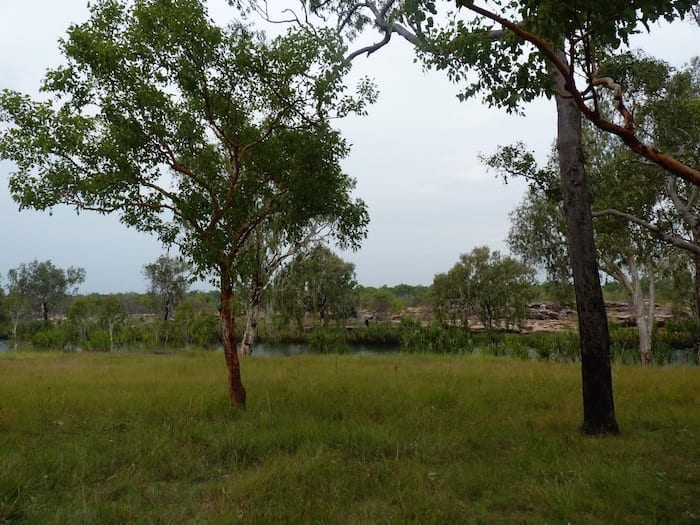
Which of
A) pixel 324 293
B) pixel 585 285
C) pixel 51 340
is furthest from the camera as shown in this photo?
pixel 324 293

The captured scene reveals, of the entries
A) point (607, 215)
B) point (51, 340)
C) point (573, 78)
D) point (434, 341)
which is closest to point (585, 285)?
point (573, 78)

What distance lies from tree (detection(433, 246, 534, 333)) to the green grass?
42426mm

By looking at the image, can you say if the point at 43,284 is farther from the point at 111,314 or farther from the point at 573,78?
the point at 573,78

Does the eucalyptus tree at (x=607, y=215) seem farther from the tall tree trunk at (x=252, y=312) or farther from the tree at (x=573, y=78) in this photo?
the tall tree trunk at (x=252, y=312)

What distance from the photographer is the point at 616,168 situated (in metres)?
14.6

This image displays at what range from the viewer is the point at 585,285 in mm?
7922

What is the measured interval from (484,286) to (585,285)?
4764 cm

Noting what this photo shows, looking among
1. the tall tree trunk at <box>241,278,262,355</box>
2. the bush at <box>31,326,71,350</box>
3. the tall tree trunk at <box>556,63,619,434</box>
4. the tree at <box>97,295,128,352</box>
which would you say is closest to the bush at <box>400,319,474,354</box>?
the tall tree trunk at <box>241,278,262,355</box>

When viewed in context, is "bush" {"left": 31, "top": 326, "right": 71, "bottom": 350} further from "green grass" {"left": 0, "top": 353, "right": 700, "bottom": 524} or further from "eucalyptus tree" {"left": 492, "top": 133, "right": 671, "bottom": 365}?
"eucalyptus tree" {"left": 492, "top": 133, "right": 671, "bottom": 365}

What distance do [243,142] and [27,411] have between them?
785 cm

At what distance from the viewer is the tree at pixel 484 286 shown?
172 ft

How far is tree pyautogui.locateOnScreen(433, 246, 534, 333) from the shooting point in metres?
52.4

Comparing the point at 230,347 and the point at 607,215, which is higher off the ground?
the point at 607,215

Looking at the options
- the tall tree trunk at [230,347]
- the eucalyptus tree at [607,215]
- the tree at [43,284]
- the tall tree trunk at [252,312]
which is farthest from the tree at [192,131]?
the tree at [43,284]
